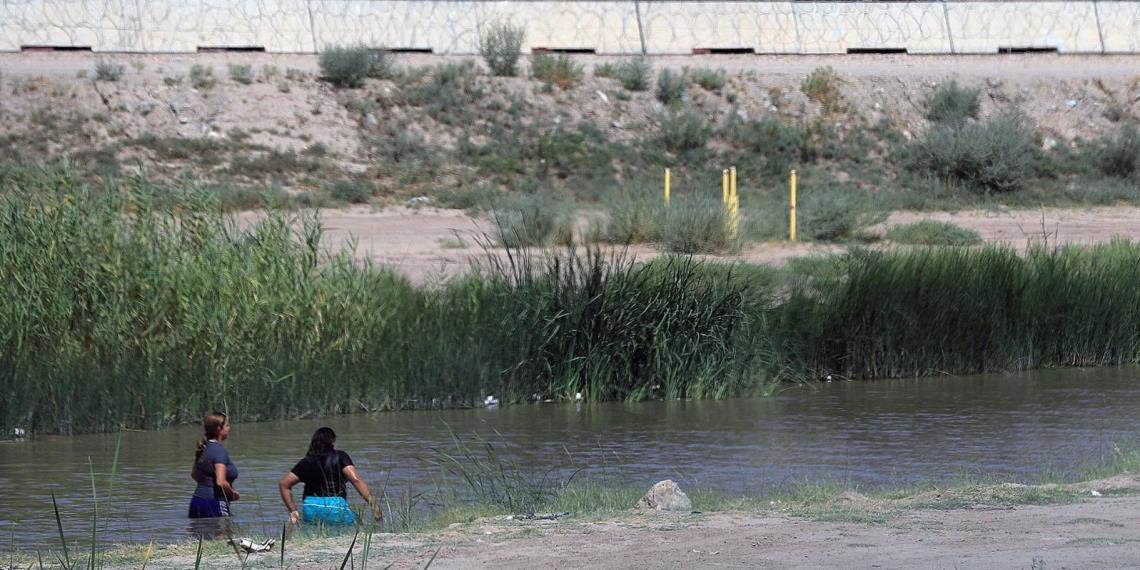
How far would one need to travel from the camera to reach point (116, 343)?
14.5 m

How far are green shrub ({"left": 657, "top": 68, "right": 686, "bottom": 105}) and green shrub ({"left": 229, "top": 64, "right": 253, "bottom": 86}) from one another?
1267 cm

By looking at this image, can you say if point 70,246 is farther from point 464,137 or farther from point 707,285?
point 464,137

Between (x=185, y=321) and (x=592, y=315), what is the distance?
4341 mm

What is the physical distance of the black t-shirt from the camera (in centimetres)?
1002

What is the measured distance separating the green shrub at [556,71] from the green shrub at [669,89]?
2587mm

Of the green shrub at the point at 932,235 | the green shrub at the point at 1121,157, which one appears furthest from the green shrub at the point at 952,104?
the green shrub at the point at 932,235

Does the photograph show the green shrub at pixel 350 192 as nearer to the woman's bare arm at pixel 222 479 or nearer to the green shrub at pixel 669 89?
the green shrub at pixel 669 89

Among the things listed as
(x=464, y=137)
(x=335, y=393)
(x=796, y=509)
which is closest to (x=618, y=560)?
(x=796, y=509)

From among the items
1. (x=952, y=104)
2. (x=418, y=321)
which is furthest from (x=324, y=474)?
(x=952, y=104)

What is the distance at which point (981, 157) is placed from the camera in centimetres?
3978

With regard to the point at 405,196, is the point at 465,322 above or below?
below

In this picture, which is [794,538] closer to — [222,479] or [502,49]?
[222,479]

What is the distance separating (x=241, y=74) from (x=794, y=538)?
37.2 m

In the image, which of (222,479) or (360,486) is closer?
(360,486)
